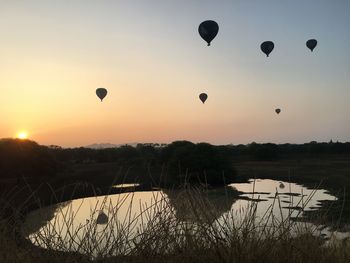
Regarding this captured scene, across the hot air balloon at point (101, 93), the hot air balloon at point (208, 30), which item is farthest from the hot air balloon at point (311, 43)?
the hot air balloon at point (101, 93)

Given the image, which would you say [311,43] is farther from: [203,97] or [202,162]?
[202,162]

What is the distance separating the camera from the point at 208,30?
31.4 m

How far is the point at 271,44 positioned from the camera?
36.2 metres

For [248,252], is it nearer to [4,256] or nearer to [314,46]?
[4,256]

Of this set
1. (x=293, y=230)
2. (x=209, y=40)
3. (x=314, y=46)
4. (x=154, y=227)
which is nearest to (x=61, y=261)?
(x=154, y=227)

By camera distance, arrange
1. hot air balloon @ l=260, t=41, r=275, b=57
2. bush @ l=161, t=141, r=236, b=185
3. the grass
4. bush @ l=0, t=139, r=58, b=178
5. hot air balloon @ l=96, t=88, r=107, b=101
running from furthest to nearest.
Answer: bush @ l=161, t=141, r=236, b=185 → bush @ l=0, t=139, r=58, b=178 → hot air balloon @ l=96, t=88, r=107, b=101 → hot air balloon @ l=260, t=41, r=275, b=57 → the grass

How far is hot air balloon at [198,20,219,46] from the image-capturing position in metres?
31.1

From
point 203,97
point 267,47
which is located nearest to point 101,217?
point 267,47

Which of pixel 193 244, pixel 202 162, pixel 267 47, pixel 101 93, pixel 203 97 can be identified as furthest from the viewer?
pixel 202 162

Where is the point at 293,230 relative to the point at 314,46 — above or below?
below

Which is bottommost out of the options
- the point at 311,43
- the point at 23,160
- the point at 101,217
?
the point at 101,217

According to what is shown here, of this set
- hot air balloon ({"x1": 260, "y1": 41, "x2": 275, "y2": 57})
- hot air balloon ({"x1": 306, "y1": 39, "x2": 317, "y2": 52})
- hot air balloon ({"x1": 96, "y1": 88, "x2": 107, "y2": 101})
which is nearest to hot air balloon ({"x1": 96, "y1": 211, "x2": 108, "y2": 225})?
hot air balloon ({"x1": 260, "y1": 41, "x2": 275, "y2": 57})

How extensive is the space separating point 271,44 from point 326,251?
1296 inches

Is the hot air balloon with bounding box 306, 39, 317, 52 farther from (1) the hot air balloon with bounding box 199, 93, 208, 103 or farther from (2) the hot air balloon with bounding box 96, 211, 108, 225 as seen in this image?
(2) the hot air balloon with bounding box 96, 211, 108, 225
